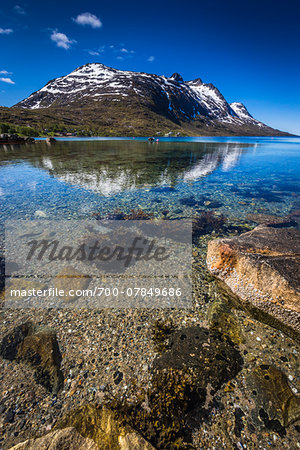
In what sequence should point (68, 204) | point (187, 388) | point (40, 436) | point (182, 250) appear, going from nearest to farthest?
point (40, 436) → point (187, 388) → point (182, 250) → point (68, 204)

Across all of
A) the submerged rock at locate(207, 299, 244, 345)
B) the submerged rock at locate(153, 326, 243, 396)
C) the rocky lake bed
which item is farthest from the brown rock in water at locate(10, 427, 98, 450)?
the submerged rock at locate(207, 299, 244, 345)

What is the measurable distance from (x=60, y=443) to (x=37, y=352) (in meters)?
2.50

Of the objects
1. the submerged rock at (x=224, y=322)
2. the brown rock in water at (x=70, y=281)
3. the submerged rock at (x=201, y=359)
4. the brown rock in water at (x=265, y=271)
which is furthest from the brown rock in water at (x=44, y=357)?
the brown rock in water at (x=265, y=271)

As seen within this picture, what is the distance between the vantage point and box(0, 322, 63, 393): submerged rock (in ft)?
15.5

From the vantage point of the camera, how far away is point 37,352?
17.3ft

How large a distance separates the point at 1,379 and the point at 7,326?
5.80ft

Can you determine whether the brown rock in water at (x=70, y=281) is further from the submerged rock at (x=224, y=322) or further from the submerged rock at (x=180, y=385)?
the submerged rock at (x=224, y=322)

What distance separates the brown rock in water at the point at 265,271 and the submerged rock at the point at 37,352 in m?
6.17

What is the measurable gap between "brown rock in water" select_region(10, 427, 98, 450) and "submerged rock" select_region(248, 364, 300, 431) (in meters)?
3.58

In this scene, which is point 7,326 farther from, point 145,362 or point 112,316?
point 145,362

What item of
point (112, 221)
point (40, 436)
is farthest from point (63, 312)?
point (112, 221)

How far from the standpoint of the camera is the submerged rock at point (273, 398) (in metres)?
4.03

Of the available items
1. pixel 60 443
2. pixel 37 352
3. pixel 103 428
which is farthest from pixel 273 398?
pixel 37 352

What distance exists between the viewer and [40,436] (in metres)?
3.77
